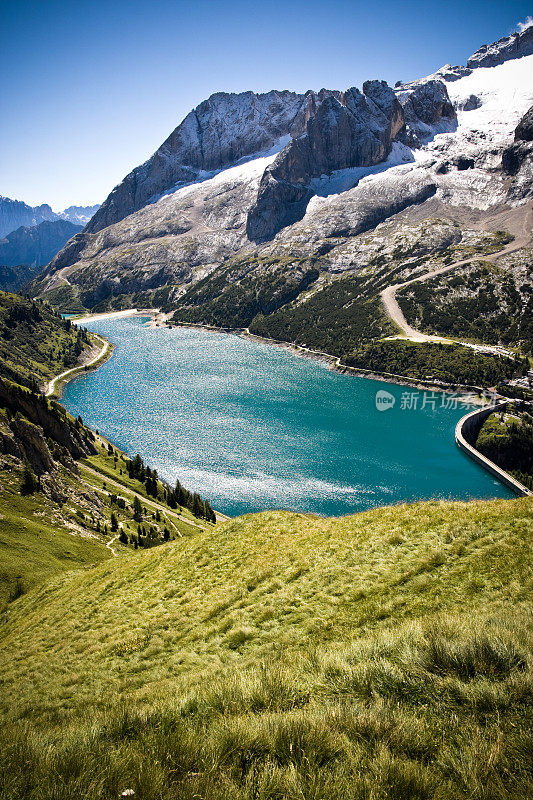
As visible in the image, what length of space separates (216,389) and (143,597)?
135164 millimetres

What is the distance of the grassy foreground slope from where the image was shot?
502 cm

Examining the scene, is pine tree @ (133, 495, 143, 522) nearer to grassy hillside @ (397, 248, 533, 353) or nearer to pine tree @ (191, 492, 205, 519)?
pine tree @ (191, 492, 205, 519)

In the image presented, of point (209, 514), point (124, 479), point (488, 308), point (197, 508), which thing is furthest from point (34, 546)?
point (488, 308)

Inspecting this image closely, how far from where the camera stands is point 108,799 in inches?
182

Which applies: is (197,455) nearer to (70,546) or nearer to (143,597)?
(70,546)

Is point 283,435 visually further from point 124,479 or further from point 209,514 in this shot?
point 124,479

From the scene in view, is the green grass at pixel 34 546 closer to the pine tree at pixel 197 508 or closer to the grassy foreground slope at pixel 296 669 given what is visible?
the grassy foreground slope at pixel 296 669

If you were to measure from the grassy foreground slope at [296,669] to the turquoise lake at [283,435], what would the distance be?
46910mm

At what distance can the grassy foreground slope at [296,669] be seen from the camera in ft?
16.5

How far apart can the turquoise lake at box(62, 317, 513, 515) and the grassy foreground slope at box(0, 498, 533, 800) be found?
1847 inches

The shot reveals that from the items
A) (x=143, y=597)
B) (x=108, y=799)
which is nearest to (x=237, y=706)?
(x=108, y=799)

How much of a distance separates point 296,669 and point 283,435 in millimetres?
106264

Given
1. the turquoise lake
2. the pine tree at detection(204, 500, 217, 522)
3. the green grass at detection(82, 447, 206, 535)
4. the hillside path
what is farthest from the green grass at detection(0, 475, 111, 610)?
the turquoise lake

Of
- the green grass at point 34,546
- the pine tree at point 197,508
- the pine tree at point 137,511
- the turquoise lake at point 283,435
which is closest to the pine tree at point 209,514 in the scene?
the pine tree at point 197,508
